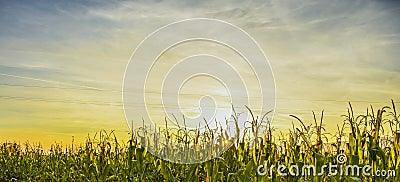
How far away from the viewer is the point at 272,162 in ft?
18.4

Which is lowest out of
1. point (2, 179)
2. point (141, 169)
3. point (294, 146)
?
point (2, 179)

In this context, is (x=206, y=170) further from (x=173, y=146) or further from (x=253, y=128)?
(x=173, y=146)

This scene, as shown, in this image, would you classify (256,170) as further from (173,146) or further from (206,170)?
(173,146)

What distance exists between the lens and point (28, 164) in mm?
12211

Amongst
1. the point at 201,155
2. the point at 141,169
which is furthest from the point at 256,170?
the point at 141,169

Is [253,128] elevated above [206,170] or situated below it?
above

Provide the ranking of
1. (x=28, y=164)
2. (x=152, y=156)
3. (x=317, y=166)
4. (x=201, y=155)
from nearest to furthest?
(x=317, y=166) → (x=201, y=155) → (x=152, y=156) → (x=28, y=164)

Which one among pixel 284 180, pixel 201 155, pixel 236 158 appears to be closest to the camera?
pixel 284 180

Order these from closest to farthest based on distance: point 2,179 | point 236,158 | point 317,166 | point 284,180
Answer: point 317,166
point 284,180
point 236,158
point 2,179

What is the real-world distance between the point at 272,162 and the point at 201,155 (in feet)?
4.27

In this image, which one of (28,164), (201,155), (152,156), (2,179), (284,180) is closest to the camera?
(284,180)

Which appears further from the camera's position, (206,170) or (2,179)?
(2,179)

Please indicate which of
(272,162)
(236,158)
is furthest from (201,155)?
(272,162)

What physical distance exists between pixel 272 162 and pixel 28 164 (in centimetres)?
869
